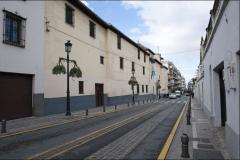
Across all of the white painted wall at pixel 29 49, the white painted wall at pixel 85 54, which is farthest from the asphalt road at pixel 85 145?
the white painted wall at pixel 85 54

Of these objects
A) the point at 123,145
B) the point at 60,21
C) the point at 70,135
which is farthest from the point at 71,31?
the point at 123,145

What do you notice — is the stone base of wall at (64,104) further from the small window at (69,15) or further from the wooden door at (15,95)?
the small window at (69,15)

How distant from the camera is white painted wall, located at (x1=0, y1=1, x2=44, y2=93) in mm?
15038

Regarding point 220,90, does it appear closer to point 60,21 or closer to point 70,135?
point 70,135

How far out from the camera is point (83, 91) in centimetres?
2525

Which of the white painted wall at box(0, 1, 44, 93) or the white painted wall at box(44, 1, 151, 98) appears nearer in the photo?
the white painted wall at box(0, 1, 44, 93)

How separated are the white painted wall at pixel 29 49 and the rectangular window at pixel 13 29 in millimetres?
242

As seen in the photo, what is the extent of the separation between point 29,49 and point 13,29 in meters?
1.54

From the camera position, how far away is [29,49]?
1684 cm

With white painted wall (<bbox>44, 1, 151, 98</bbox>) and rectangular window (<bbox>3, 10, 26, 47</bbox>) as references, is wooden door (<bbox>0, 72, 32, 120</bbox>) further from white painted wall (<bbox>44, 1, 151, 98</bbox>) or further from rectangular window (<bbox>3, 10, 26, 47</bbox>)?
rectangular window (<bbox>3, 10, 26, 47</bbox>)

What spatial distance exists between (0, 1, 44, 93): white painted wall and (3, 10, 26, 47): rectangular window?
24 cm

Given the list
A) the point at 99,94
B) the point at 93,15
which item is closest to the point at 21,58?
the point at 93,15

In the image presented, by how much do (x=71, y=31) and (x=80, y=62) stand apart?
298 centimetres

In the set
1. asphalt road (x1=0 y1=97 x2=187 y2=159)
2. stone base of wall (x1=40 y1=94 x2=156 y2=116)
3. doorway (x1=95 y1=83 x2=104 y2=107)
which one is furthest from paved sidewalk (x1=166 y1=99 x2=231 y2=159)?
doorway (x1=95 y1=83 x2=104 y2=107)
